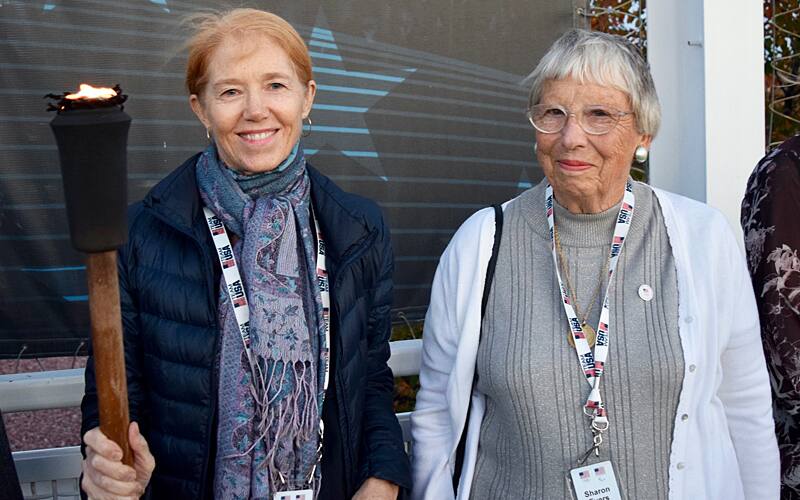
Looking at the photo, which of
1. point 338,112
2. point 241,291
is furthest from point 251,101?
point 338,112

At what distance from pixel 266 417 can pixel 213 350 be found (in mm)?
208

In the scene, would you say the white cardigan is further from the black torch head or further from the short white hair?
the black torch head

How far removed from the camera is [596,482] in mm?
2193

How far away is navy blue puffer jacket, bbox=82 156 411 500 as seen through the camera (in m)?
2.17

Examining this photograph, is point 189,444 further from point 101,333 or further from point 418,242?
point 418,242

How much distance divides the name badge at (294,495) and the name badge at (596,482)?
2.14 feet

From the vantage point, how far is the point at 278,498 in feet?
7.18

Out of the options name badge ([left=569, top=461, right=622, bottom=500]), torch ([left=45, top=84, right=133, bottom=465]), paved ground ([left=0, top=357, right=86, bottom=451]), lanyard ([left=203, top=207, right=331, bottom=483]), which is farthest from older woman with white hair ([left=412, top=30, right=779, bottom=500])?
paved ground ([left=0, top=357, right=86, bottom=451])

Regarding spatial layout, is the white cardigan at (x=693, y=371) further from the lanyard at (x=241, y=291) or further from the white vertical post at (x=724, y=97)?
the white vertical post at (x=724, y=97)

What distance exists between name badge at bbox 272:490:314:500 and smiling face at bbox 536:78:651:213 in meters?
1.03

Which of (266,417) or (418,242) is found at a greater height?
(418,242)

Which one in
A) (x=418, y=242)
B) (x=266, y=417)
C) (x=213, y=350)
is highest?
(x=418, y=242)

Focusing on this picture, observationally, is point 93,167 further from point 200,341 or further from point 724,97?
point 724,97

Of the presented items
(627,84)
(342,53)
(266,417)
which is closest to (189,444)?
(266,417)
